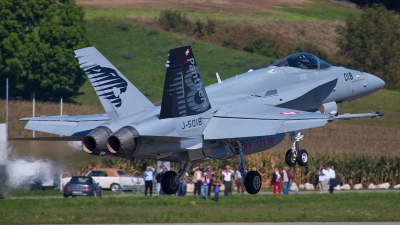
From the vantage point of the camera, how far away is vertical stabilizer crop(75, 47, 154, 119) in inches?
819

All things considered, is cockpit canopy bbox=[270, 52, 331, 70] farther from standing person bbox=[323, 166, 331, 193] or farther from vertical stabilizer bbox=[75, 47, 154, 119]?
standing person bbox=[323, 166, 331, 193]

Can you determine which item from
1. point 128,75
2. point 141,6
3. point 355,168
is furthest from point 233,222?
point 141,6

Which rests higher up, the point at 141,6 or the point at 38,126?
the point at 141,6

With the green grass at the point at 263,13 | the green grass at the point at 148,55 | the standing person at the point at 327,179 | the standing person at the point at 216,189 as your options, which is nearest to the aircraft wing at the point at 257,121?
the standing person at the point at 216,189

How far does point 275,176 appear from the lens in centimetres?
3794

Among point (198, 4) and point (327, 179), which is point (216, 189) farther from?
point (198, 4)

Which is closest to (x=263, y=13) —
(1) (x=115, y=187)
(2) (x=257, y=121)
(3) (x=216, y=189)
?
(1) (x=115, y=187)

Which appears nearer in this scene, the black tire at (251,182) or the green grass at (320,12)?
the black tire at (251,182)

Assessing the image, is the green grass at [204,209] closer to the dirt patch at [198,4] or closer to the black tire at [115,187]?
the black tire at [115,187]

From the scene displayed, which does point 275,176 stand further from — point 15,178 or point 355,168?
point 15,178

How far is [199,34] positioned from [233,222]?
193ft

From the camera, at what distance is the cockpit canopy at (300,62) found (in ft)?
79.4

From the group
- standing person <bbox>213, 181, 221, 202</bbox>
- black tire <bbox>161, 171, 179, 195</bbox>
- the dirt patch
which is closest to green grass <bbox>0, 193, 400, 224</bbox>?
standing person <bbox>213, 181, 221, 202</bbox>

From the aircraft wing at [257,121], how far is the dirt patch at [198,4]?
69569 millimetres
